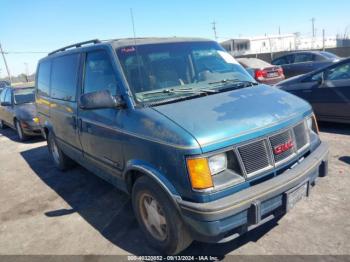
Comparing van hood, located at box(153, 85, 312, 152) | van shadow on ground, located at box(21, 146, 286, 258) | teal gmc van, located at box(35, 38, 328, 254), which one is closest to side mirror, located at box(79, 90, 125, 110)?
teal gmc van, located at box(35, 38, 328, 254)

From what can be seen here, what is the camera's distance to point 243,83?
12.7 feet

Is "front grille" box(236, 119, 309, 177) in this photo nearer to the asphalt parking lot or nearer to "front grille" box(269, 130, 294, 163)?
"front grille" box(269, 130, 294, 163)

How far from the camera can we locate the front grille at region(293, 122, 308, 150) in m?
3.18

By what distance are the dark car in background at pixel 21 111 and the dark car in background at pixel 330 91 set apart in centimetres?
706

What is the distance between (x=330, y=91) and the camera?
6.49 m

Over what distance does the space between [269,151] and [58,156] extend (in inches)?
179

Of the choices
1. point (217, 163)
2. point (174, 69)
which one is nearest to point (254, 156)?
point (217, 163)

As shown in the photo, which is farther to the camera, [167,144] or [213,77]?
[213,77]

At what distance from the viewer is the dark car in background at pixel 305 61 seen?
1325 cm

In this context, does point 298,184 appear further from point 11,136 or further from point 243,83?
point 11,136

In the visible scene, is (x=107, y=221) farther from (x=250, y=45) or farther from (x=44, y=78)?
(x=250, y=45)

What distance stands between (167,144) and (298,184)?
1.27 m

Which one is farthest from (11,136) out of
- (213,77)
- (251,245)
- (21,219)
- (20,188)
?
(251,245)

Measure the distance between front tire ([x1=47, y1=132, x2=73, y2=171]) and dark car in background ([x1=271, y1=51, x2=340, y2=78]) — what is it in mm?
10904
